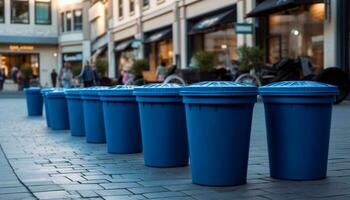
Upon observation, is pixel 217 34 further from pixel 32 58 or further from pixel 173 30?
pixel 32 58

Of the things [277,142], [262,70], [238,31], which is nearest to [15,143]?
[277,142]

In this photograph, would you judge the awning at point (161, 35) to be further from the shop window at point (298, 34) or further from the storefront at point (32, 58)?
the storefront at point (32, 58)

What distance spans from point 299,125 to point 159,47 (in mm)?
31816

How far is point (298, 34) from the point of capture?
23.7 meters

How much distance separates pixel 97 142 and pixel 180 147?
10.3 ft

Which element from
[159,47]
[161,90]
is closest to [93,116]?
[161,90]

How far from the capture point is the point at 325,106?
251 inches

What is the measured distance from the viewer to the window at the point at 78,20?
6241cm

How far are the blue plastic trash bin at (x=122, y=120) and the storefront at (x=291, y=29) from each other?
12444 mm

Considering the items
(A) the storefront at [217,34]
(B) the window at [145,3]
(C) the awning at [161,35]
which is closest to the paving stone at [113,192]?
(A) the storefront at [217,34]

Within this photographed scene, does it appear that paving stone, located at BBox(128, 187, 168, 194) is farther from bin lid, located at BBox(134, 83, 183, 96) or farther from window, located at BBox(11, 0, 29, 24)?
window, located at BBox(11, 0, 29, 24)

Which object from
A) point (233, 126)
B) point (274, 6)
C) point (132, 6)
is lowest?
point (233, 126)

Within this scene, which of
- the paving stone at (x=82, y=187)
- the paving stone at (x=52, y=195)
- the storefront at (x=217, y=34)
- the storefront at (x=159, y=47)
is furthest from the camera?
the storefront at (x=159, y=47)

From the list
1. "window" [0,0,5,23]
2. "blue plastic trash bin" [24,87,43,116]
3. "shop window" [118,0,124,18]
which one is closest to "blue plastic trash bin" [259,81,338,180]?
"blue plastic trash bin" [24,87,43,116]
